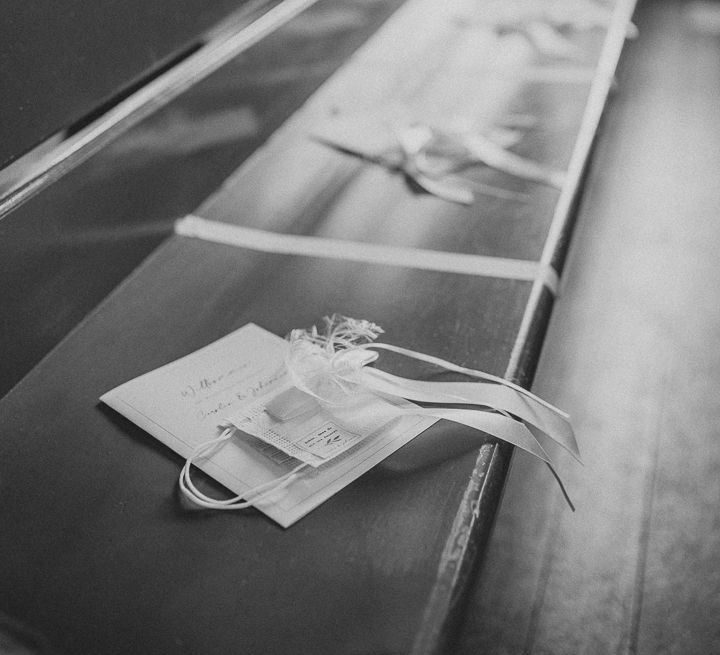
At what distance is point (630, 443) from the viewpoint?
1.98m

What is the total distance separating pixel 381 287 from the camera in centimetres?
117

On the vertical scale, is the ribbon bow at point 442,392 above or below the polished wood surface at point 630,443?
above

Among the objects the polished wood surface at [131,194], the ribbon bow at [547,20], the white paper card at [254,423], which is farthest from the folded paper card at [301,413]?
the ribbon bow at [547,20]

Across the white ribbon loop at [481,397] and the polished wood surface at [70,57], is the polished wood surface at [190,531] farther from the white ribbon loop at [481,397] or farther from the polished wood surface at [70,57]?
the polished wood surface at [70,57]

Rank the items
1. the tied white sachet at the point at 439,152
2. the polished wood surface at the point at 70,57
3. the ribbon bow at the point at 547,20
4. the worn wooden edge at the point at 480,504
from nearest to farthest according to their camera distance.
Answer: the worn wooden edge at the point at 480,504 < the polished wood surface at the point at 70,57 < the tied white sachet at the point at 439,152 < the ribbon bow at the point at 547,20

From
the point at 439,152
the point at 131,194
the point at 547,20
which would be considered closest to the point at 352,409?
the point at 131,194

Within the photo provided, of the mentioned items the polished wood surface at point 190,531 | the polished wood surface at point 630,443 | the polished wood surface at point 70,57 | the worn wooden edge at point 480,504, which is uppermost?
the polished wood surface at point 70,57

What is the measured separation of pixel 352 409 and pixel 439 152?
828 mm

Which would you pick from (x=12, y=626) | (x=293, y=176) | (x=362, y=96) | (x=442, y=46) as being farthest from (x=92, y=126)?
(x=442, y=46)

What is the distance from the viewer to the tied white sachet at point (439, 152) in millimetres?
1467

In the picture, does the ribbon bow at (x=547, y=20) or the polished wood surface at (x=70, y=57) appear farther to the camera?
the ribbon bow at (x=547, y=20)

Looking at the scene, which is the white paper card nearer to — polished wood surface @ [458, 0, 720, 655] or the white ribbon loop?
the white ribbon loop

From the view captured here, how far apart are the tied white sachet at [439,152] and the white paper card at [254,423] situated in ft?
1.90

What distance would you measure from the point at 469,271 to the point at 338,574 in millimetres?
604
